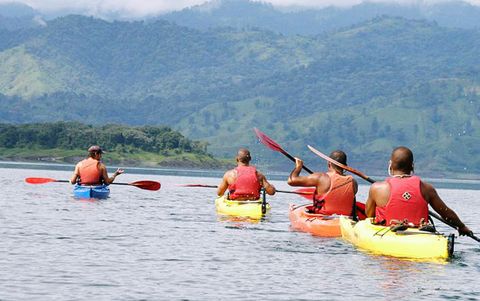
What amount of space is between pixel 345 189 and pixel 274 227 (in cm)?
699

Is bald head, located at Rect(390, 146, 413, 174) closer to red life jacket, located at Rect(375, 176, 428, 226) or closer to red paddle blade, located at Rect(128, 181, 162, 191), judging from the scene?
red life jacket, located at Rect(375, 176, 428, 226)

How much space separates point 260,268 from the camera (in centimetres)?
2688

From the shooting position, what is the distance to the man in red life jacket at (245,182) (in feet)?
149

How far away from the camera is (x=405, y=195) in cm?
2834

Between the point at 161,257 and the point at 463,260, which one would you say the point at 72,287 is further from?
the point at 463,260

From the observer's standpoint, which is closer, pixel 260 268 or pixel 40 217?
pixel 260 268

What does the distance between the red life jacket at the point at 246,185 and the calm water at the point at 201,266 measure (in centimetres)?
422

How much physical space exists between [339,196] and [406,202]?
813cm

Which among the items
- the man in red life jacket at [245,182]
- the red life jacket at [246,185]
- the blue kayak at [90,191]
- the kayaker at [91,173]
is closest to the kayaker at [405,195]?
the man in red life jacket at [245,182]

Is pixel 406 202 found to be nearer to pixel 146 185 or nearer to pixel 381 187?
pixel 381 187

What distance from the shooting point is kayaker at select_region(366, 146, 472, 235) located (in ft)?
93.0

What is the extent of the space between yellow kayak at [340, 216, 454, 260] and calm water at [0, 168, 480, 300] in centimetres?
35

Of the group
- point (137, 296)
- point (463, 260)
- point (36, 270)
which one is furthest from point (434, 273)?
point (36, 270)

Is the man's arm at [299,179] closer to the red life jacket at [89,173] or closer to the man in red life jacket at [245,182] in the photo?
the man in red life jacket at [245,182]
